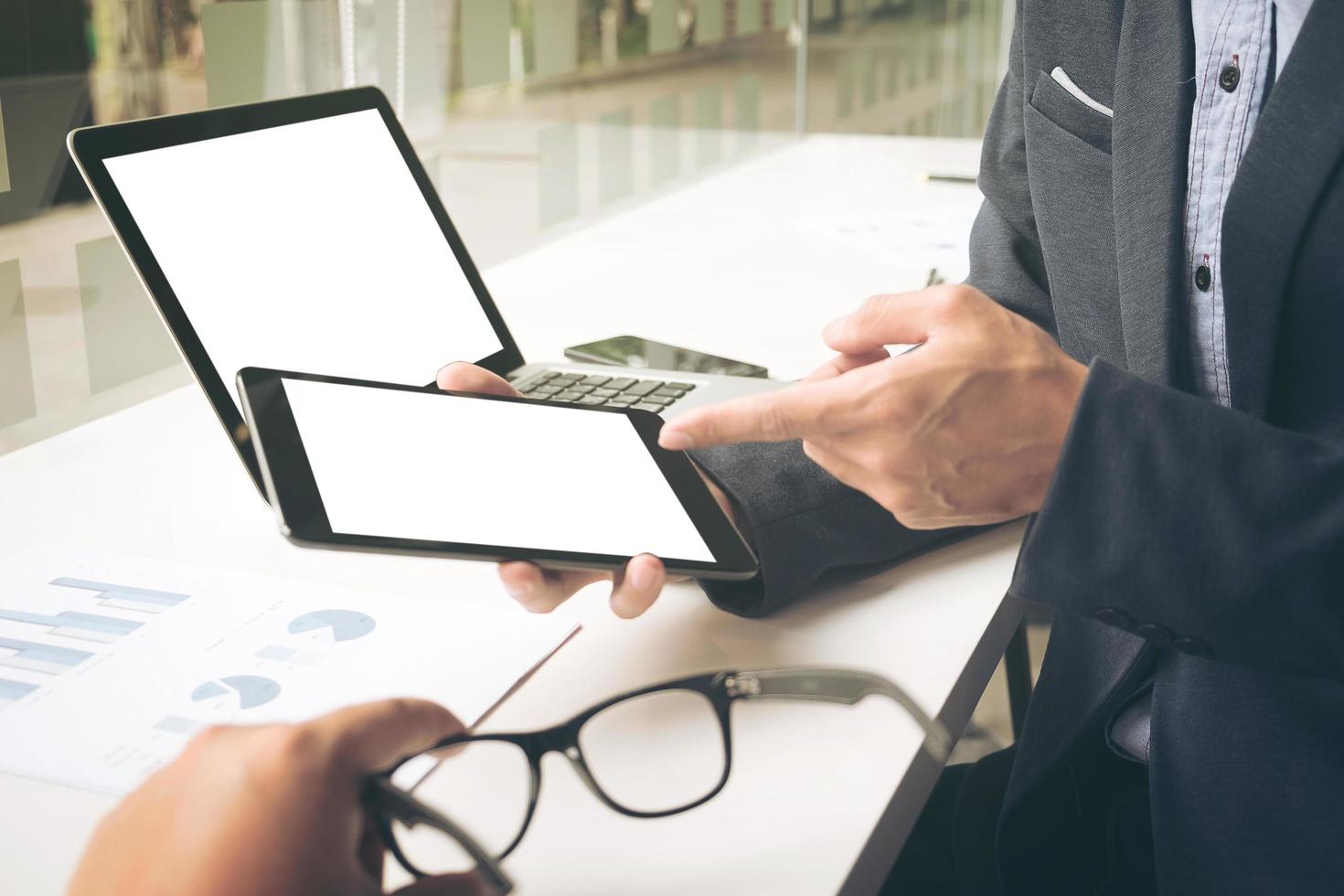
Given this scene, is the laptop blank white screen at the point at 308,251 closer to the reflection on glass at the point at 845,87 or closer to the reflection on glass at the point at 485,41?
the reflection on glass at the point at 485,41

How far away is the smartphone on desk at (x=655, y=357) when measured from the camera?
36.9 inches

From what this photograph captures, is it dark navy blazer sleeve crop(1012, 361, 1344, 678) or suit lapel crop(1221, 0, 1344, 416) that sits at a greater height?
suit lapel crop(1221, 0, 1344, 416)

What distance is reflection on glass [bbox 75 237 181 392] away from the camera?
3.21ft

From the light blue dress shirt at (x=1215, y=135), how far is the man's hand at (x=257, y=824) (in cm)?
47

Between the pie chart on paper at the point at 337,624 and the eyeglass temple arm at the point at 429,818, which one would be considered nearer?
the eyeglass temple arm at the point at 429,818

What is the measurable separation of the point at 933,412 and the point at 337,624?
30 cm

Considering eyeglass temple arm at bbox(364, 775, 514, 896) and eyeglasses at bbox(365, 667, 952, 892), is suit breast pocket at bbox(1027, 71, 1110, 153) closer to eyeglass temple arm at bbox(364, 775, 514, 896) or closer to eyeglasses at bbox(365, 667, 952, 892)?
eyeglasses at bbox(365, 667, 952, 892)

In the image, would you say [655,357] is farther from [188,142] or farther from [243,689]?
[243,689]

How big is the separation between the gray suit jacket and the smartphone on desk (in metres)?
0.25

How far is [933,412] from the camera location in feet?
1.70

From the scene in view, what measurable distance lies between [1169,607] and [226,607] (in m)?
0.45

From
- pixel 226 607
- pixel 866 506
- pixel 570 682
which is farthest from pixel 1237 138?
pixel 226 607

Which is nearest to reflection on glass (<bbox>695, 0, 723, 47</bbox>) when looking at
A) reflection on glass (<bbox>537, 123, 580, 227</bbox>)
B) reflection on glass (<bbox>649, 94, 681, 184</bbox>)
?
reflection on glass (<bbox>649, 94, 681, 184</bbox>)

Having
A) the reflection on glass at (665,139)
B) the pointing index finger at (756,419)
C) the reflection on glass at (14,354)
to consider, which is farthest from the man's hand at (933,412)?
the reflection on glass at (665,139)
